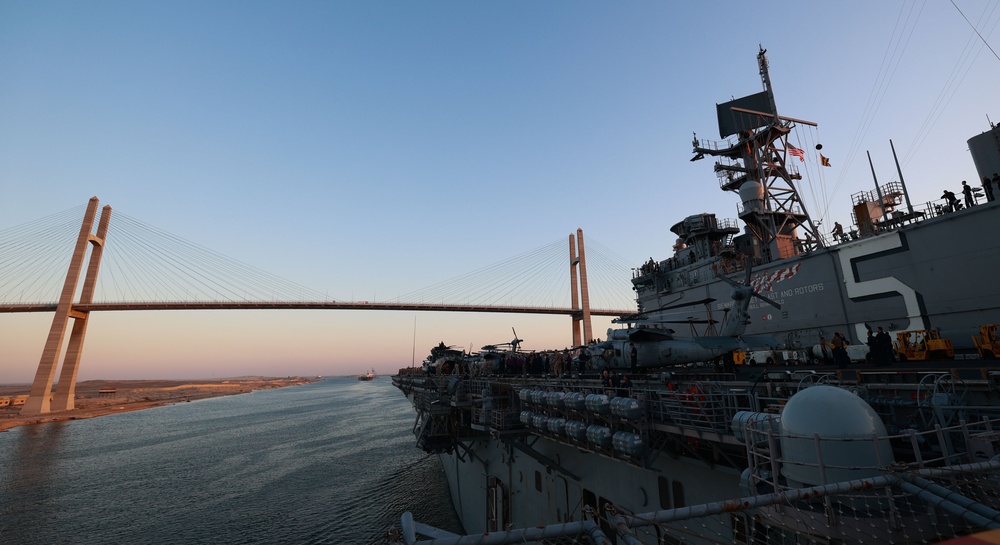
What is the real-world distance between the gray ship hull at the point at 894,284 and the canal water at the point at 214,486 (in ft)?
A: 81.0

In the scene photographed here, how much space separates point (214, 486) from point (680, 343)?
1498 inches

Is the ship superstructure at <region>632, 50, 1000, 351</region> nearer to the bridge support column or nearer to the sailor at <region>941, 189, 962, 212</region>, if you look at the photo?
the sailor at <region>941, 189, 962, 212</region>

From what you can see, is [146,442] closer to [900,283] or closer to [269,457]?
[269,457]

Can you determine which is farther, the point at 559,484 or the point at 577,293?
the point at 577,293

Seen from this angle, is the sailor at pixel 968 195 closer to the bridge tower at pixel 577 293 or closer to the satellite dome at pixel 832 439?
the satellite dome at pixel 832 439

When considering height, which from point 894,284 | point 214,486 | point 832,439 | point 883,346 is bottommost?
point 214,486

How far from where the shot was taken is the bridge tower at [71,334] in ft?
205

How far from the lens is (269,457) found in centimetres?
4372

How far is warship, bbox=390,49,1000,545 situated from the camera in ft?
17.1

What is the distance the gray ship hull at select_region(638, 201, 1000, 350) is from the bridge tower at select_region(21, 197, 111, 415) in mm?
86756

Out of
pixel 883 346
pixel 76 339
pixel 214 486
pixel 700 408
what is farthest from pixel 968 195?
pixel 76 339

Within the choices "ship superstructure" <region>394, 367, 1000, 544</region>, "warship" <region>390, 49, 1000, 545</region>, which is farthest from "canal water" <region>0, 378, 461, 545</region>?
"ship superstructure" <region>394, 367, 1000, 544</region>

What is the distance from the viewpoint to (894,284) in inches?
829

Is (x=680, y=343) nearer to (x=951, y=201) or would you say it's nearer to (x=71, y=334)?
(x=951, y=201)
